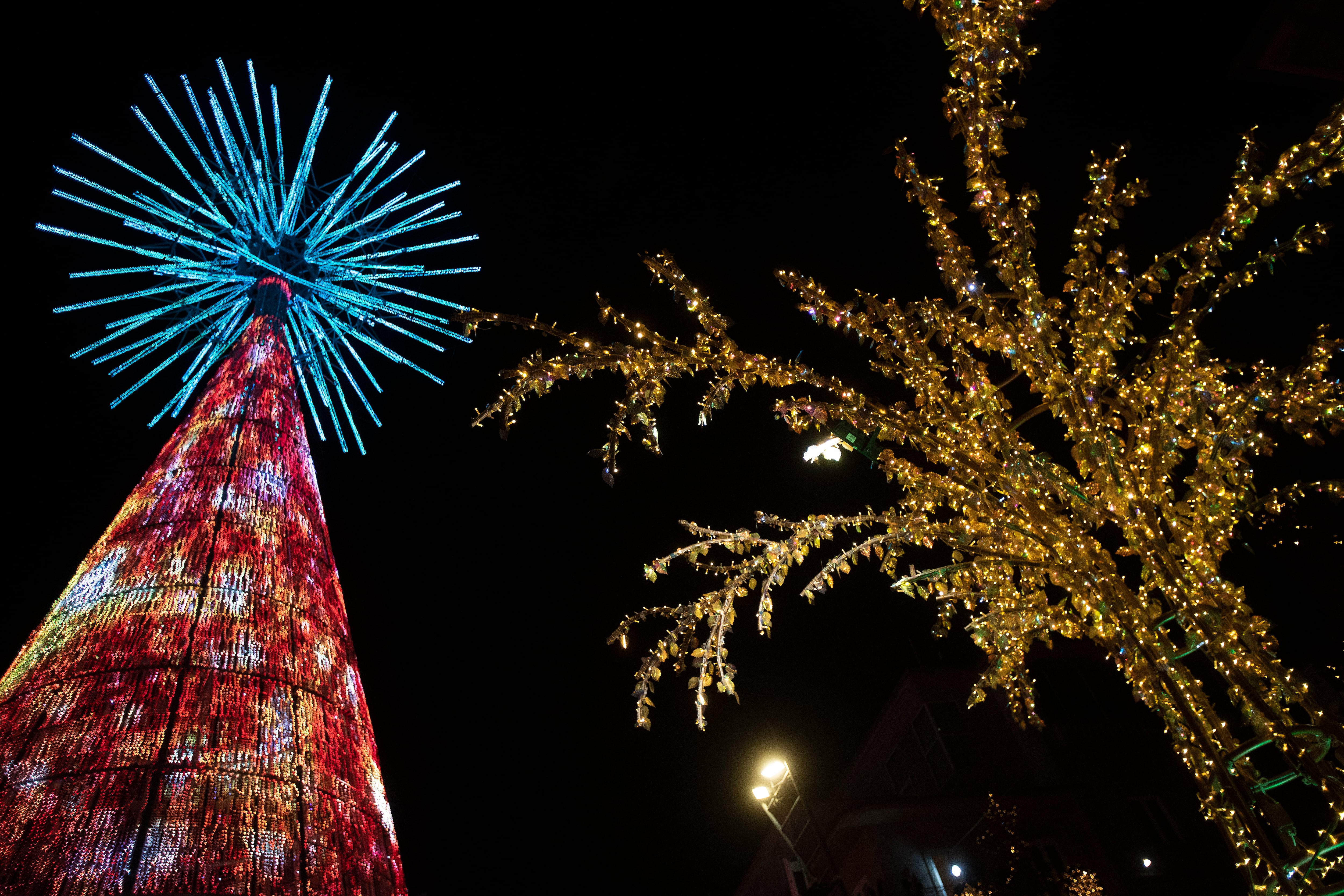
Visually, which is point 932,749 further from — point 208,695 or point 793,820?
point 208,695

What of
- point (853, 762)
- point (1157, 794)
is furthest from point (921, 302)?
point (853, 762)

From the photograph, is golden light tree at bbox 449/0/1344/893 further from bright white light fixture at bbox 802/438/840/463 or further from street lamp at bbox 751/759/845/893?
street lamp at bbox 751/759/845/893

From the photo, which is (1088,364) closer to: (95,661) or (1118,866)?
(95,661)

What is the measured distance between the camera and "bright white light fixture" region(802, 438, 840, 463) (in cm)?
590

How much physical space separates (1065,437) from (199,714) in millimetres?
5284

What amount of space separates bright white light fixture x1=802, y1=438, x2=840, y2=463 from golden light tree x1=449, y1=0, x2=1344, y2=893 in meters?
0.20

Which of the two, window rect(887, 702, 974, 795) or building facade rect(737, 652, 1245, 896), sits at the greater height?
window rect(887, 702, 974, 795)

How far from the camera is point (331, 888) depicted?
4410mm

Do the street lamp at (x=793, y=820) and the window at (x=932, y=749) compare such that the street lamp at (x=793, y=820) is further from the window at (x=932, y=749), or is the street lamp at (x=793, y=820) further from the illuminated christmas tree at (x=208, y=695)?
the illuminated christmas tree at (x=208, y=695)

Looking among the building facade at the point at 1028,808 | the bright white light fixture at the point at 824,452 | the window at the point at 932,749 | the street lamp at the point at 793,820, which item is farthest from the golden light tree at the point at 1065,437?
the window at the point at 932,749

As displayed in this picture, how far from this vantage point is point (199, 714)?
185 inches

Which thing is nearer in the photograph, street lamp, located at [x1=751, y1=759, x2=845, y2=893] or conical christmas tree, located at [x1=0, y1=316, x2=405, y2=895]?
conical christmas tree, located at [x1=0, y1=316, x2=405, y2=895]

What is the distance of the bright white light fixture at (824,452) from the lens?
19.4 ft

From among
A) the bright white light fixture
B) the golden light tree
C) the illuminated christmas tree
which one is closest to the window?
the golden light tree
